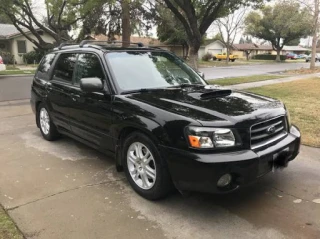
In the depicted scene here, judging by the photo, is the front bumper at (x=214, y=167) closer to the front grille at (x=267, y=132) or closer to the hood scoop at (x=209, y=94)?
the front grille at (x=267, y=132)

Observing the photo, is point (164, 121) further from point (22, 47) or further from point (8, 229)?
point (22, 47)

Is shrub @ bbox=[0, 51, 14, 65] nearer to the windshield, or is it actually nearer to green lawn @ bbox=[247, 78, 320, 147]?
green lawn @ bbox=[247, 78, 320, 147]

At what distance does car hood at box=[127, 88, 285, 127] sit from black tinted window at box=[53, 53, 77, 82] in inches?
61.6

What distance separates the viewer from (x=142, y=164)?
3.69m

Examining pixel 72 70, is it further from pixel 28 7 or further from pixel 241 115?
pixel 28 7

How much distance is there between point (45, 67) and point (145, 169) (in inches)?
130

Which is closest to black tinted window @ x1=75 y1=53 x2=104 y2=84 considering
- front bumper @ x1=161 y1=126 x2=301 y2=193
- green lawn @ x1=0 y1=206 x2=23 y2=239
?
front bumper @ x1=161 y1=126 x2=301 y2=193

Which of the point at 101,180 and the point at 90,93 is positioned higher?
the point at 90,93

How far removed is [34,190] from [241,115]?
2.58 m

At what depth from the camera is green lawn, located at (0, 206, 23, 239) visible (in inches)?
118

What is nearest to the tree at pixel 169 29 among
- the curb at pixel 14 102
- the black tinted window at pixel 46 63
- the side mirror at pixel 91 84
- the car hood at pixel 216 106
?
the curb at pixel 14 102

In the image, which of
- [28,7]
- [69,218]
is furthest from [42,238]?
[28,7]

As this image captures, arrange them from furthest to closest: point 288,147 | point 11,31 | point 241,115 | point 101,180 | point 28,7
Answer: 1. point 11,31
2. point 28,7
3. point 101,180
4. point 288,147
5. point 241,115

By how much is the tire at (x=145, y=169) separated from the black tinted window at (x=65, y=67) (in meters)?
1.79
